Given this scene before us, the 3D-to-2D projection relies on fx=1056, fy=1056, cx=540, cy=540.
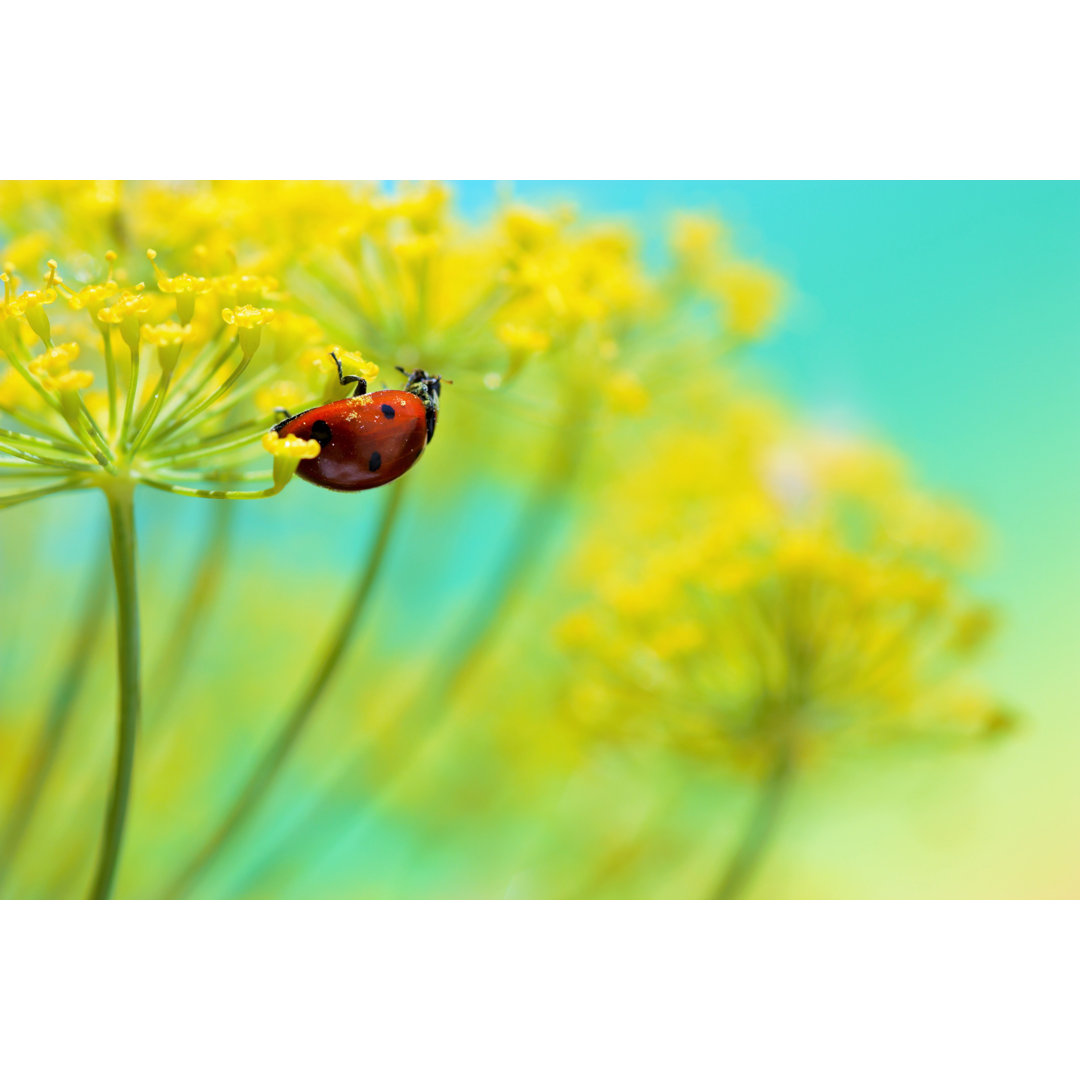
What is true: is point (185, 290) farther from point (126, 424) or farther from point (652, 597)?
point (652, 597)

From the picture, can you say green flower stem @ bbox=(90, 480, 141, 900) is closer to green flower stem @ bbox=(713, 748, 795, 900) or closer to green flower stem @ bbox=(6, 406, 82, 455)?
green flower stem @ bbox=(6, 406, 82, 455)

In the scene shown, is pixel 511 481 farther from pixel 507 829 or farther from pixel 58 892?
pixel 58 892

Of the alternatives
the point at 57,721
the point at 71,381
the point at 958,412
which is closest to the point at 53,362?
the point at 71,381

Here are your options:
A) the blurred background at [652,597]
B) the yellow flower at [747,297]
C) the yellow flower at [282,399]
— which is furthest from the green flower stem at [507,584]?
the yellow flower at [282,399]

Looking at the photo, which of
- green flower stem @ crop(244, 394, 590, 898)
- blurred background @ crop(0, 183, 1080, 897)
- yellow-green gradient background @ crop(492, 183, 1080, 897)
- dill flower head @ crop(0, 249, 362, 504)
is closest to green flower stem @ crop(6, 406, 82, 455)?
dill flower head @ crop(0, 249, 362, 504)

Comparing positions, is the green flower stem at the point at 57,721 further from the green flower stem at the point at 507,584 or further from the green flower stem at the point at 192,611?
the green flower stem at the point at 507,584

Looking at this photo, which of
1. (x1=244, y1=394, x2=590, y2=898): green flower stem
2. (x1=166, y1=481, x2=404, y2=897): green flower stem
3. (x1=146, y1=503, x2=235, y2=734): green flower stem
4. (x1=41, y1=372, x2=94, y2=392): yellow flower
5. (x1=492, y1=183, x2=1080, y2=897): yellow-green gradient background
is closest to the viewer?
(x1=41, y1=372, x2=94, y2=392): yellow flower
